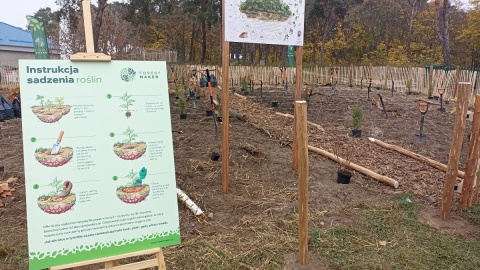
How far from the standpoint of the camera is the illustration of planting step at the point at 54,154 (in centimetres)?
A: 204

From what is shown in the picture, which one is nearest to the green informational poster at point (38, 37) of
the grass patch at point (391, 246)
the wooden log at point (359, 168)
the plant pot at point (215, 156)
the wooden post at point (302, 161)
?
the plant pot at point (215, 156)

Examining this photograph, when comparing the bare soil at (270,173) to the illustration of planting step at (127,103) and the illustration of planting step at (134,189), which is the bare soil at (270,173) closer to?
the illustration of planting step at (134,189)

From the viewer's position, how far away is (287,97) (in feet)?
42.1

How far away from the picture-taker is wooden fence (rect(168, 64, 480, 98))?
551 inches

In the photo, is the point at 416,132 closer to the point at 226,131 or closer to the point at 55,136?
the point at 226,131

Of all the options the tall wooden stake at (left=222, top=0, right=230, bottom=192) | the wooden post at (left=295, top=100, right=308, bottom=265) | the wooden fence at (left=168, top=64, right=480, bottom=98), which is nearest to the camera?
the wooden post at (left=295, top=100, right=308, bottom=265)

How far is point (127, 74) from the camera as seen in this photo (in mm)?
2281

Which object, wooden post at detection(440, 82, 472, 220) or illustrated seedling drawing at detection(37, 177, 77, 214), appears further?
wooden post at detection(440, 82, 472, 220)

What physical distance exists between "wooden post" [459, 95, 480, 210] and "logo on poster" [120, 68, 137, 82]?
11.2ft

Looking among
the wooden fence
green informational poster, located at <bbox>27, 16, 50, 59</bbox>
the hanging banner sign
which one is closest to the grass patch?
the hanging banner sign

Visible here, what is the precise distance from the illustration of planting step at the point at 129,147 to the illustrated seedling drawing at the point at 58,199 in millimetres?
335

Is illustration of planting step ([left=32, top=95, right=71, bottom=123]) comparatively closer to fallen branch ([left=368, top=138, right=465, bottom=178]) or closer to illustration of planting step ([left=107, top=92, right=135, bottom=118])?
illustration of planting step ([left=107, top=92, right=135, bottom=118])

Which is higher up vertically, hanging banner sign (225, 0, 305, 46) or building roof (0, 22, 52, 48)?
building roof (0, 22, 52, 48)

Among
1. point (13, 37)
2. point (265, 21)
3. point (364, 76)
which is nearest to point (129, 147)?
point (265, 21)
